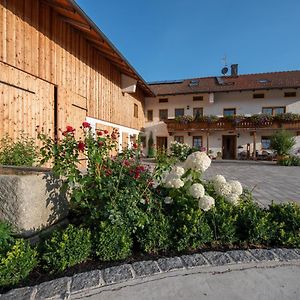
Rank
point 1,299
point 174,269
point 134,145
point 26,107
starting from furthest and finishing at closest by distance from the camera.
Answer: point 26,107, point 134,145, point 174,269, point 1,299

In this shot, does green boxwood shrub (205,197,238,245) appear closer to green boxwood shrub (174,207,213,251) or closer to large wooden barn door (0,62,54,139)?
green boxwood shrub (174,207,213,251)

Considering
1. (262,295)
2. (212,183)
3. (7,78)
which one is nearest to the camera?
(262,295)

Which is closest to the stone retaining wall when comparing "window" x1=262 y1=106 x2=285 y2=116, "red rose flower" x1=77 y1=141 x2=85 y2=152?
"red rose flower" x1=77 y1=141 x2=85 y2=152

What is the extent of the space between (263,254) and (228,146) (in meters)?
19.8

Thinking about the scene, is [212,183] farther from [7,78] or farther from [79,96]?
[79,96]

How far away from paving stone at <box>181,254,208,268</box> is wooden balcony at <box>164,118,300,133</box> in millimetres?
18437

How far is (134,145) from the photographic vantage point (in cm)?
315

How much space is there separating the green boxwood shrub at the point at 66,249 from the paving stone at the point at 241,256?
5.24 ft

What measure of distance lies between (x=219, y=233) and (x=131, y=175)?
133cm

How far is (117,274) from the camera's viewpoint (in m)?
2.09

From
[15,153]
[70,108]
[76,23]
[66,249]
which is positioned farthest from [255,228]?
[76,23]

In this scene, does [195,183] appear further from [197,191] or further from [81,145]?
[81,145]

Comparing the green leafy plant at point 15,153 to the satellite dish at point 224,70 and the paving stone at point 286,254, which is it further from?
the satellite dish at point 224,70

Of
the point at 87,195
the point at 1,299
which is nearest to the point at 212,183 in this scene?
the point at 87,195
